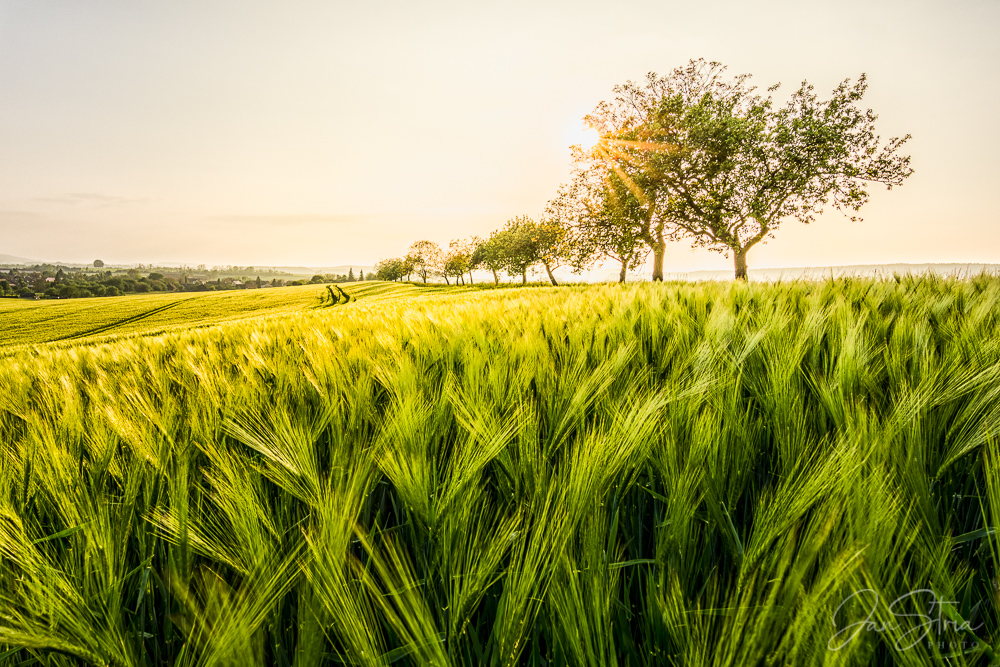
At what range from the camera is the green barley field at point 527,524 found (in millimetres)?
356

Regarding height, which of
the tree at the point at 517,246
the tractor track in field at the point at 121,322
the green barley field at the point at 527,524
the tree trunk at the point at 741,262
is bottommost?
the tractor track in field at the point at 121,322

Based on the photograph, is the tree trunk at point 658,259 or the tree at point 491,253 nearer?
the tree trunk at point 658,259

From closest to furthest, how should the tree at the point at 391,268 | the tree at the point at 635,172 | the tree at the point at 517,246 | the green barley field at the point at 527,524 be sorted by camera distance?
the green barley field at the point at 527,524
the tree at the point at 635,172
the tree at the point at 517,246
the tree at the point at 391,268

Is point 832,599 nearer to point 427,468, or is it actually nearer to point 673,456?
point 673,456

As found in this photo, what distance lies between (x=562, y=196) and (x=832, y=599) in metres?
27.4

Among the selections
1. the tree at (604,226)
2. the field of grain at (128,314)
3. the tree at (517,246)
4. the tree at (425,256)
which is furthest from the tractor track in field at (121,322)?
the tree at (425,256)

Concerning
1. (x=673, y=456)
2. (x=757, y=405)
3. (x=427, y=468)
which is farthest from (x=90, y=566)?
(x=757, y=405)

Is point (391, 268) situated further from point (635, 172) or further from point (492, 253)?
point (635, 172)

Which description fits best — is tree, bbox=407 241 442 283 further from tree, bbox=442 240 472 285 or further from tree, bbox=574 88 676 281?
tree, bbox=574 88 676 281

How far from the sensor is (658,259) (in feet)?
61.9

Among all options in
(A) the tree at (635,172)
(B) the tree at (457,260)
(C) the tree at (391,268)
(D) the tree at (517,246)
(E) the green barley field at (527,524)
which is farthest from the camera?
(C) the tree at (391,268)

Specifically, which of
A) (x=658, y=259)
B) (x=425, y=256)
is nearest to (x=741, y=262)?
(x=658, y=259)

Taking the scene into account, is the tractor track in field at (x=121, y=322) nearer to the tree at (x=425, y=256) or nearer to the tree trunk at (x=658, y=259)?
the tree trunk at (x=658, y=259)

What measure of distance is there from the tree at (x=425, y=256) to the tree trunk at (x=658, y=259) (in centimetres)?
6167
